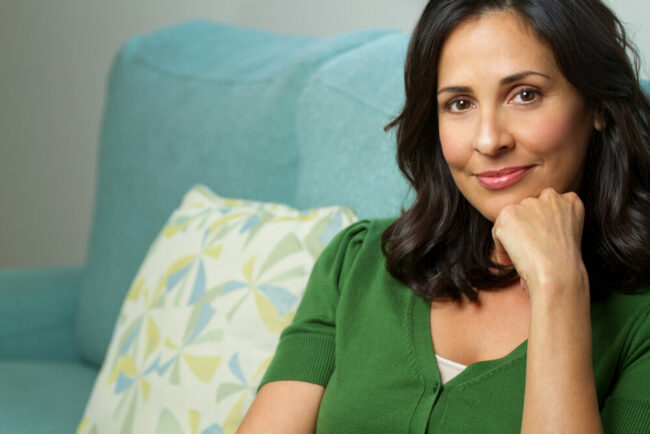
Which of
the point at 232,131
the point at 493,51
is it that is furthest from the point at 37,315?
the point at 493,51

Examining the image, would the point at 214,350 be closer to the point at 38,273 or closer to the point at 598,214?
the point at 598,214

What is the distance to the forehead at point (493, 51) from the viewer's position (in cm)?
105

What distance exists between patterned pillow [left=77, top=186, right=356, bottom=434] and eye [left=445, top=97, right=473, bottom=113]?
414 millimetres

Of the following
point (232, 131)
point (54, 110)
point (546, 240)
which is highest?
point (546, 240)

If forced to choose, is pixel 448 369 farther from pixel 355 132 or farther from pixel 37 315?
pixel 37 315

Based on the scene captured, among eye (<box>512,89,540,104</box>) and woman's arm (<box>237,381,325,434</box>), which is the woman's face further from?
woman's arm (<box>237,381,325,434</box>)

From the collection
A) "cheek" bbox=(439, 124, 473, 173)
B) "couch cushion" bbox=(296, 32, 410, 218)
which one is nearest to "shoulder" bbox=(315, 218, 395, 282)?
"couch cushion" bbox=(296, 32, 410, 218)

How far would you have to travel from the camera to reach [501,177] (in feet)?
3.60

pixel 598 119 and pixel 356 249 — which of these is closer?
pixel 598 119

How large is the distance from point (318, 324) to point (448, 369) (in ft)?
0.77

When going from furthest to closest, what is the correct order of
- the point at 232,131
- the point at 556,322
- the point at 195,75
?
the point at 195,75 < the point at 232,131 < the point at 556,322

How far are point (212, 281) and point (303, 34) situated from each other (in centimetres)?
104

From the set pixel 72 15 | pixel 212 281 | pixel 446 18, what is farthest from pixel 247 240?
pixel 72 15

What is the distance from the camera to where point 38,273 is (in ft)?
7.16
